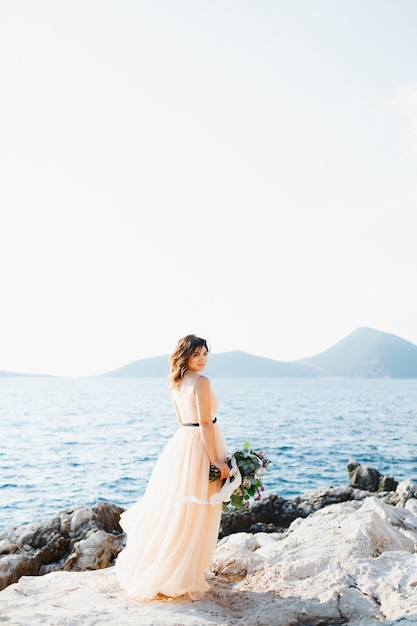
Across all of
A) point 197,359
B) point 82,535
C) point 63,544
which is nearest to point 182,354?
point 197,359

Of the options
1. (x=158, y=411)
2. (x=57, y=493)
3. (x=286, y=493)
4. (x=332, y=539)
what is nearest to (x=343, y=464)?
(x=286, y=493)

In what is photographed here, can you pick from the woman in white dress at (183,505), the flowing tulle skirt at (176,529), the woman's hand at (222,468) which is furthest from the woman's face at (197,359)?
the woman's hand at (222,468)

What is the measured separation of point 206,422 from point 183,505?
92cm

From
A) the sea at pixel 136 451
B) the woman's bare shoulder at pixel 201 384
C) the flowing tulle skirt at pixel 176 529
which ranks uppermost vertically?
the woman's bare shoulder at pixel 201 384

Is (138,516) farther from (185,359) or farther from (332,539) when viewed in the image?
(332,539)

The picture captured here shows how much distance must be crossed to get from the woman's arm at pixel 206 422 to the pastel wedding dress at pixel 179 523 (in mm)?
95

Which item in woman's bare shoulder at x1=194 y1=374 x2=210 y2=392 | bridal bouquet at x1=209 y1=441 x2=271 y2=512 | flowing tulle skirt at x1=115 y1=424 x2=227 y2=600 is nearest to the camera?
flowing tulle skirt at x1=115 y1=424 x2=227 y2=600

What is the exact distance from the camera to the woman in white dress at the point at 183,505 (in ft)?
19.7

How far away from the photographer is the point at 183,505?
614 centimetres

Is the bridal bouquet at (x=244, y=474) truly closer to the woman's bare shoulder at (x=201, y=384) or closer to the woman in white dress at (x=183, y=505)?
the woman in white dress at (x=183, y=505)

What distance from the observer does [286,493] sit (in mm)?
23016

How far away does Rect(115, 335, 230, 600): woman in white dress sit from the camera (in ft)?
19.7

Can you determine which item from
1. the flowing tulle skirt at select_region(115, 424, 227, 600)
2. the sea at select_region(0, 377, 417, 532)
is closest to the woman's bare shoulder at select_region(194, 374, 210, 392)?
the flowing tulle skirt at select_region(115, 424, 227, 600)

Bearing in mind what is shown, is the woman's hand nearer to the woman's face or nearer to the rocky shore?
the woman's face
